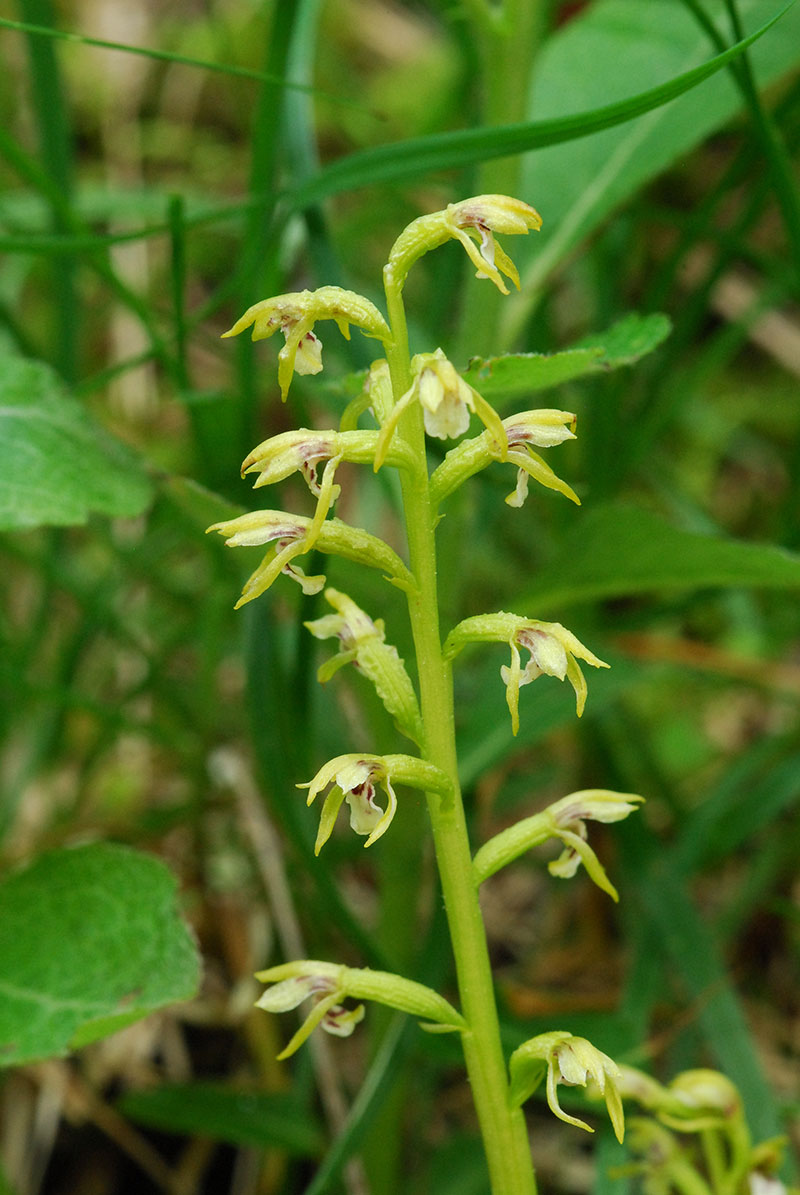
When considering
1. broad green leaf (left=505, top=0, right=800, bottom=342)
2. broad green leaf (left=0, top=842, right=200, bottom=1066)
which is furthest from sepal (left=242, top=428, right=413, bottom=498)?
broad green leaf (left=505, top=0, right=800, bottom=342)

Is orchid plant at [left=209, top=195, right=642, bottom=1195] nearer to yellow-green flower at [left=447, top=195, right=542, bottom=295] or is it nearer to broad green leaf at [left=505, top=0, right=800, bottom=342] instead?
yellow-green flower at [left=447, top=195, right=542, bottom=295]

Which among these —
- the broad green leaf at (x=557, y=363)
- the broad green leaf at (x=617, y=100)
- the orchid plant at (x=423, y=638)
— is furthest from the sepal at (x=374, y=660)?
the broad green leaf at (x=617, y=100)

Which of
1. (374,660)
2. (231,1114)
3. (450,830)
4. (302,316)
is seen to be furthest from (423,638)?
(231,1114)

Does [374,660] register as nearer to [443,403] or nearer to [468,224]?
[443,403]

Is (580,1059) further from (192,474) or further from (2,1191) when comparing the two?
(192,474)

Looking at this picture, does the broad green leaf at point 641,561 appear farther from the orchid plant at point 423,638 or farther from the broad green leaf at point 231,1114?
the broad green leaf at point 231,1114

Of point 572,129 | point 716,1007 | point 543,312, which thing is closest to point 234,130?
point 543,312

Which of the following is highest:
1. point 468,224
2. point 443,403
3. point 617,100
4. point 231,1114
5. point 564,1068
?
point 617,100
